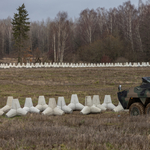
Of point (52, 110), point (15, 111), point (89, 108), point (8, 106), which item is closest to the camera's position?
point (15, 111)

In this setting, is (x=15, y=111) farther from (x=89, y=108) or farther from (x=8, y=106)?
(x=89, y=108)

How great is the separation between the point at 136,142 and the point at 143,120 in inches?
93.6

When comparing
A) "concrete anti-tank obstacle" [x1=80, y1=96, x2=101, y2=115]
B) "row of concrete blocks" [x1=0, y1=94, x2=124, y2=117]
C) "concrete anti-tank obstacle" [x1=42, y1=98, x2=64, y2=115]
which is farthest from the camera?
"concrete anti-tank obstacle" [x1=80, y1=96, x2=101, y2=115]

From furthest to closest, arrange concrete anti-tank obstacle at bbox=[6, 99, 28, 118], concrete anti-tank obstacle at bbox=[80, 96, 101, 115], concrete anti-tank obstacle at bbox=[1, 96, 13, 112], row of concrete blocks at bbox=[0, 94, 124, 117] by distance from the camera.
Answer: concrete anti-tank obstacle at bbox=[1, 96, 13, 112]
concrete anti-tank obstacle at bbox=[80, 96, 101, 115]
row of concrete blocks at bbox=[0, 94, 124, 117]
concrete anti-tank obstacle at bbox=[6, 99, 28, 118]

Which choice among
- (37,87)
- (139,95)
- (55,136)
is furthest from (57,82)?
(55,136)

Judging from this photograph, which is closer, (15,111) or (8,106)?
(15,111)

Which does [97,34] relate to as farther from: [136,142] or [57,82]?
[136,142]

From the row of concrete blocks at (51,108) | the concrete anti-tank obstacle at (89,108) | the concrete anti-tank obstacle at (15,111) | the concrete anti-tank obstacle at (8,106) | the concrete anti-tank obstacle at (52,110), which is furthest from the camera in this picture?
the concrete anti-tank obstacle at (8,106)

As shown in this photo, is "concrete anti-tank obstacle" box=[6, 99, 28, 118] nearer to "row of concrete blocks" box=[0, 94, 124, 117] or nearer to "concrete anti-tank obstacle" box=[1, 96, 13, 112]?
"row of concrete blocks" box=[0, 94, 124, 117]

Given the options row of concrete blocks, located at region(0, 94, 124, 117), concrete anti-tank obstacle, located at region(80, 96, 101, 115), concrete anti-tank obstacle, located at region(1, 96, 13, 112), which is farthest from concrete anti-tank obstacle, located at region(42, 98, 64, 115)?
concrete anti-tank obstacle, located at region(1, 96, 13, 112)

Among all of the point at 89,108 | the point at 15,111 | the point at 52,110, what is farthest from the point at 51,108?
the point at 89,108

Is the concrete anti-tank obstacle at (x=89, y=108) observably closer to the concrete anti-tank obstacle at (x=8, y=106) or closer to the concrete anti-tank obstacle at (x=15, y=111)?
the concrete anti-tank obstacle at (x=15, y=111)

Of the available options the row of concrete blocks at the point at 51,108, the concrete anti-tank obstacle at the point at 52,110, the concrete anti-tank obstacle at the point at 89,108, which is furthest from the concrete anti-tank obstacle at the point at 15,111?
the concrete anti-tank obstacle at the point at 89,108

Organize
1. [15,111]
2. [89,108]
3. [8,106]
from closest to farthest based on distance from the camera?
Result: [15,111], [89,108], [8,106]
